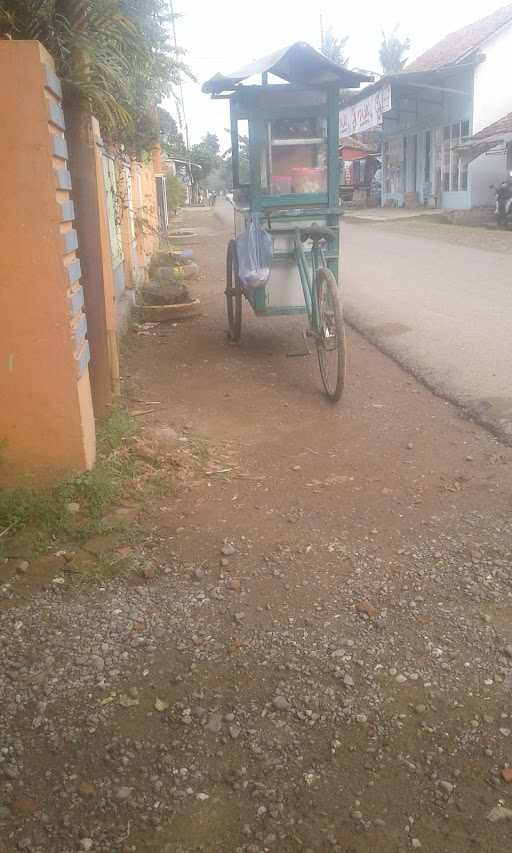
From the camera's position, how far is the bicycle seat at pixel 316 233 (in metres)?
5.91

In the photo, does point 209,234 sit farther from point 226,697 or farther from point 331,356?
point 226,697

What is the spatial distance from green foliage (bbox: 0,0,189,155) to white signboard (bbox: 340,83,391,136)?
61.7 ft

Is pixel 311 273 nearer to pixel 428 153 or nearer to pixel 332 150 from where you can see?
pixel 332 150

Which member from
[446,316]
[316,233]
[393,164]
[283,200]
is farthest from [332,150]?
[393,164]

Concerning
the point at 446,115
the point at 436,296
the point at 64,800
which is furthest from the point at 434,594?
the point at 446,115

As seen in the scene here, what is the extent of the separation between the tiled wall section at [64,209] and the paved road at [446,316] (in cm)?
258

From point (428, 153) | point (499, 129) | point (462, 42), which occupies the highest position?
point (462, 42)

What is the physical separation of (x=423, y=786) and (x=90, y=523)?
6.62 feet

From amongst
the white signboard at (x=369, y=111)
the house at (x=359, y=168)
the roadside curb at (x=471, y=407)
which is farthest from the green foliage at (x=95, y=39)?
the house at (x=359, y=168)

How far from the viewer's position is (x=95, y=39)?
3973mm

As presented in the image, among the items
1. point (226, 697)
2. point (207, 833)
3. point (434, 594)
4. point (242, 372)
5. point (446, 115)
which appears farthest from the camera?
point (446, 115)

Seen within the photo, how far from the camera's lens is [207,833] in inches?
74.7

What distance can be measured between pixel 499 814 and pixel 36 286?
281 centimetres

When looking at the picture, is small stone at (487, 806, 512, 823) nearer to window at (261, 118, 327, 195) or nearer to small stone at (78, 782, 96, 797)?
small stone at (78, 782, 96, 797)
